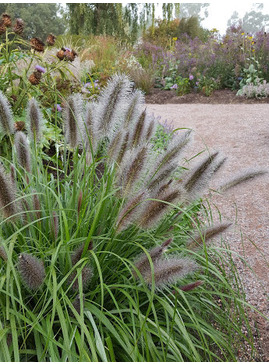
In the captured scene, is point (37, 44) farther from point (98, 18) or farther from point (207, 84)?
point (98, 18)

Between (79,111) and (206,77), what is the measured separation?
912 cm

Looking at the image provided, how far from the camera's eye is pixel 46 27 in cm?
3138

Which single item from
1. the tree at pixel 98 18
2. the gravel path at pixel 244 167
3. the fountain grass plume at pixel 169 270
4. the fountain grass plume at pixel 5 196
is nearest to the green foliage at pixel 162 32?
the tree at pixel 98 18

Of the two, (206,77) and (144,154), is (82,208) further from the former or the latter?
(206,77)

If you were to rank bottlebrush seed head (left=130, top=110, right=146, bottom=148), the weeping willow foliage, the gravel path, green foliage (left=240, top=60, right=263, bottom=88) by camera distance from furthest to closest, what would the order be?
the weeping willow foliage
green foliage (left=240, top=60, right=263, bottom=88)
the gravel path
bottlebrush seed head (left=130, top=110, right=146, bottom=148)

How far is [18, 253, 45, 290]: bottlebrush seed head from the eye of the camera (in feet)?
3.98

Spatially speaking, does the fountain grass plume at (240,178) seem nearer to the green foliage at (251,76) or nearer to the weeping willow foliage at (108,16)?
the green foliage at (251,76)

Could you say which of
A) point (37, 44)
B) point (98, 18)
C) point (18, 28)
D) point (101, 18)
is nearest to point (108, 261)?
point (37, 44)

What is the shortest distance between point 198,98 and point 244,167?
5.42 metres

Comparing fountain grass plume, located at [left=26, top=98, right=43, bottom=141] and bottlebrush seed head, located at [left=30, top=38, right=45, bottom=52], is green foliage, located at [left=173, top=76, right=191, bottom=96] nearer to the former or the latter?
bottlebrush seed head, located at [left=30, top=38, right=45, bottom=52]

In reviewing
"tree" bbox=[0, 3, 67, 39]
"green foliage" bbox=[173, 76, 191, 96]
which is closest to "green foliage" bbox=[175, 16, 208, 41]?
"green foliage" bbox=[173, 76, 191, 96]

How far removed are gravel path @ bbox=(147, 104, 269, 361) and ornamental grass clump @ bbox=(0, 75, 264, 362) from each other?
1.02ft

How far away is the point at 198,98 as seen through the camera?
9625mm

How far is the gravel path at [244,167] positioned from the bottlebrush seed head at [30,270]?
0.85 metres
